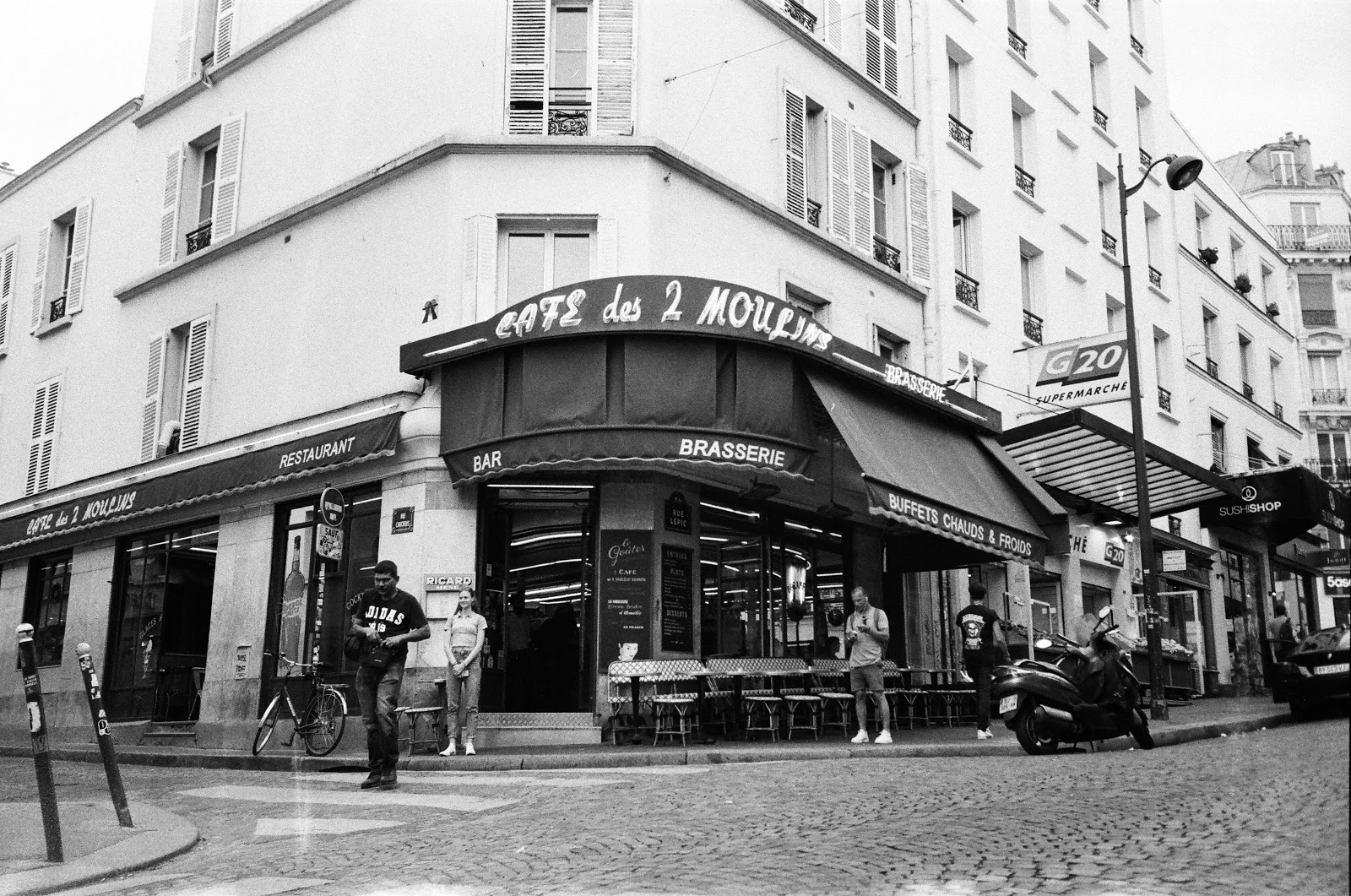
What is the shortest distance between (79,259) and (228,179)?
15.9 ft

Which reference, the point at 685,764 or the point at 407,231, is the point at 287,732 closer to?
the point at 685,764

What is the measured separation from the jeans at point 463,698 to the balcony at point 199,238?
30.1ft

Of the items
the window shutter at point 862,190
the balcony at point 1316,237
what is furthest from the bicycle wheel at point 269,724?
the balcony at point 1316,237

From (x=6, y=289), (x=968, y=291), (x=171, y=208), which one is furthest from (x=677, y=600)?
(x=6, y=289)

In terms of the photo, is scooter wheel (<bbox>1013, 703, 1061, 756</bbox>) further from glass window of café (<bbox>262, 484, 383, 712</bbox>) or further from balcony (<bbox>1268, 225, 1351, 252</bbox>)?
balcony (<bbox>1268, 225, 1351, 252</bbox>)

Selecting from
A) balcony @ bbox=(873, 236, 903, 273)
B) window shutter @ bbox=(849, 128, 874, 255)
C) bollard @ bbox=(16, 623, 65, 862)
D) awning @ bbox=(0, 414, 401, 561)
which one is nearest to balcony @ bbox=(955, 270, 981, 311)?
balcony @ bbox=(873, 236, 903, 273)

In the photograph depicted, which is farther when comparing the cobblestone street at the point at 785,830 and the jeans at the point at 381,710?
the jeans at the point at 381,710

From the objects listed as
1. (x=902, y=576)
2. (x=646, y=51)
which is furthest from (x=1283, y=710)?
(x=902, y=576)

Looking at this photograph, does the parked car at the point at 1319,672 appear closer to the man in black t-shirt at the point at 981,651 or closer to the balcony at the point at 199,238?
the man in black t-shirt at the point at 981,651

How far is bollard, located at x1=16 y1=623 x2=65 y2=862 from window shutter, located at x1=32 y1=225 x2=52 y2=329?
17989 mm

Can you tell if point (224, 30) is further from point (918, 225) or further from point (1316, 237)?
point (1316, 237)

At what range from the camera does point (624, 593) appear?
14.5 metres

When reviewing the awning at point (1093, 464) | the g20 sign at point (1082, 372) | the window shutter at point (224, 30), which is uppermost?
the window shutter at point (224, 30)

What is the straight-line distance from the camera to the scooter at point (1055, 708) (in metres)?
11.3
